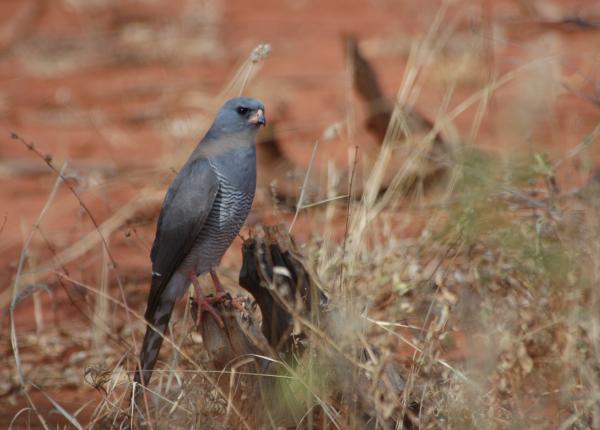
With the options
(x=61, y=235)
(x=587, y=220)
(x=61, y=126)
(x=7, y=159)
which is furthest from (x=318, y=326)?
(x=61, y=126)

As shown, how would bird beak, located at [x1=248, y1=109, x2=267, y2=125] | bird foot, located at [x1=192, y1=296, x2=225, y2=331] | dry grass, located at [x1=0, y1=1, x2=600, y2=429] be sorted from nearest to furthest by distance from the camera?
dry grass, located at [x1=0, y1=1, x2=600, y2=429]
bird foot, located at [x1=192, y1=296, x2=225, y2=331]
bird beak, located at [x1=248, y1=109, x2=267, y2=125]

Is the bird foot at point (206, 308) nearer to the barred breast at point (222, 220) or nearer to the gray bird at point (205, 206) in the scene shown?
the gray bird at point (205, 206)

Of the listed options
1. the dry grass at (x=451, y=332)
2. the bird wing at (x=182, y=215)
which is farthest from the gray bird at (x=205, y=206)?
the dry grass at (x=451, y=332)

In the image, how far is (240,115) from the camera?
4.32 m

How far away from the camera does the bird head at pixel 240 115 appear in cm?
429

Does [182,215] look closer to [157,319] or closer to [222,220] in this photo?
[222,220]

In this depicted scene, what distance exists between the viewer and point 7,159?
867 centimetres

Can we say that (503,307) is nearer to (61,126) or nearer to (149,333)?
(149,333)

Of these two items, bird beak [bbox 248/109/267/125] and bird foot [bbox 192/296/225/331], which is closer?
bird foot [bbox 192/296/225/331]

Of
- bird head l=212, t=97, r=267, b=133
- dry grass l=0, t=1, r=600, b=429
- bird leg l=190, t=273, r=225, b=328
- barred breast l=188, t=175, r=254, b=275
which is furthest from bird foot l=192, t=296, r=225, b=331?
bird head l=212, t=97, r=267, b=133

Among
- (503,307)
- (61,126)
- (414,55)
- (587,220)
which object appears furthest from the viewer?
(61,126)

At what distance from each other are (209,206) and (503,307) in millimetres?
1268

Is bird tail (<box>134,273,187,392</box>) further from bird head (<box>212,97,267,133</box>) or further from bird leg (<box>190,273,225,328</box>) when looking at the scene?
bird head (<box>212,97,267,133</box>)

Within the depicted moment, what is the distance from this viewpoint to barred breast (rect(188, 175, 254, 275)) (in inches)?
166
